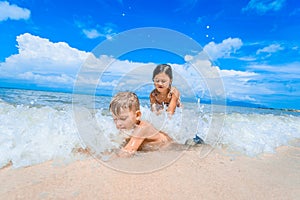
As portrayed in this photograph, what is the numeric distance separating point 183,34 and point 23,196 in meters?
2.99

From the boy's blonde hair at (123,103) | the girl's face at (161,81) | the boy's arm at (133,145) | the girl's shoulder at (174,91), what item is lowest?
the boy's arm at (133,145)

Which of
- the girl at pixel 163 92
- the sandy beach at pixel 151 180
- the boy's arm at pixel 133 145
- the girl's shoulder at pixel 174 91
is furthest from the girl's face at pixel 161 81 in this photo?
the sandy beach at pixel 151 180

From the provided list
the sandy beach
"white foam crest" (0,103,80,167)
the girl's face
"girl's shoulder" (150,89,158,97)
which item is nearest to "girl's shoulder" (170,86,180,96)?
the girl's face

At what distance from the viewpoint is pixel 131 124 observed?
8.44ft

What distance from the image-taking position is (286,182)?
1790 millimetres

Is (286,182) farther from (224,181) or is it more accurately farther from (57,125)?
(57,125)

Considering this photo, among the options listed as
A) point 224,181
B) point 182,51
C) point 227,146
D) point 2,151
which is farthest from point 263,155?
point 2,151

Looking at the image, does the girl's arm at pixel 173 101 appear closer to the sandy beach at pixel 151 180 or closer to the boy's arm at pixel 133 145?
the boy's arm at pixel 133 145

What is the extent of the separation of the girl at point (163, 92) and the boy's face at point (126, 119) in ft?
4.74

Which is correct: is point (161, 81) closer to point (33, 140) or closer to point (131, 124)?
point (131, 124)

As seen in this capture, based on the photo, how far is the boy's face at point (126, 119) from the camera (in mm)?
2482

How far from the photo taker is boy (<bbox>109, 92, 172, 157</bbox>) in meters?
2.44

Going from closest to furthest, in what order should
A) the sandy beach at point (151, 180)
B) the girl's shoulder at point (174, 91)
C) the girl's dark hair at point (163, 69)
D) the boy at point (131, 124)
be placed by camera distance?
1. the sandy beach at point (151, 180)
2. the boy at point (131, 124)
3. the girl's dark hair at point (163, 69)
4. the girl's shoulder at point (174, 91)

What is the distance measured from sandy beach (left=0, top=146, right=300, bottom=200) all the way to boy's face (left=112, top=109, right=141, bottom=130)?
19.6 inches
